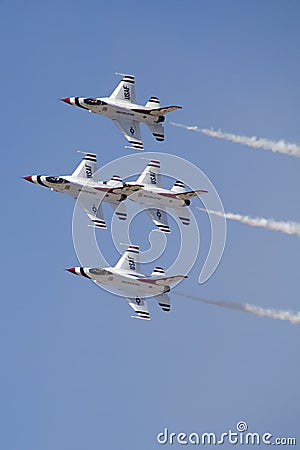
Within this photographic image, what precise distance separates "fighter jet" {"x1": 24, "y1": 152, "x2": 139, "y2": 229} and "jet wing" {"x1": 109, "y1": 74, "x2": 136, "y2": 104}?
4.40m

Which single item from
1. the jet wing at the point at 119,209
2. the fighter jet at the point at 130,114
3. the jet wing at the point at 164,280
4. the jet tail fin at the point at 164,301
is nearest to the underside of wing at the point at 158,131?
the fighter jet at the point at 130,114

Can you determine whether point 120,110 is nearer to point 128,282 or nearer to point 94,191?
point 94,191

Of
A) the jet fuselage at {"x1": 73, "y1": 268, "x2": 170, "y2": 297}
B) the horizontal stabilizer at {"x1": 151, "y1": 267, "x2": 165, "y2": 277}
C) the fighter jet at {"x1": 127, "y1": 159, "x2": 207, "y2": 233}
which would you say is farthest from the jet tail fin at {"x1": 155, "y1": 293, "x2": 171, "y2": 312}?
the fighter jet at {"x1": 127, "y1": 159, "x2": 207, "y2": 233}

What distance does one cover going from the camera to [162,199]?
93188 millimetres

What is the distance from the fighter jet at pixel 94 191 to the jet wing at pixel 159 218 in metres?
2.19

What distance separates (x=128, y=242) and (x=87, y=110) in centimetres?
917

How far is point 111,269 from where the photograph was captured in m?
91.6

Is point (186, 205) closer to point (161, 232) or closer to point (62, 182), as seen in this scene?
point (161, 232)

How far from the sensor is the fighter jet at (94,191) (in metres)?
91.9

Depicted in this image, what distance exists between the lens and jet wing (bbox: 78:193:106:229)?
92.1m

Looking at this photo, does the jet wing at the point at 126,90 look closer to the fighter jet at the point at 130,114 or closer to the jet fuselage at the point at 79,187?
the fighter jet at the point at 130,114

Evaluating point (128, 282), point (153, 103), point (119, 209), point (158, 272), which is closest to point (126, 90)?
point (153, 103)

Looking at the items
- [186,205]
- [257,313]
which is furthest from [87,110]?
[257,313]

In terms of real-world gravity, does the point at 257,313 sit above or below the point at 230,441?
above
